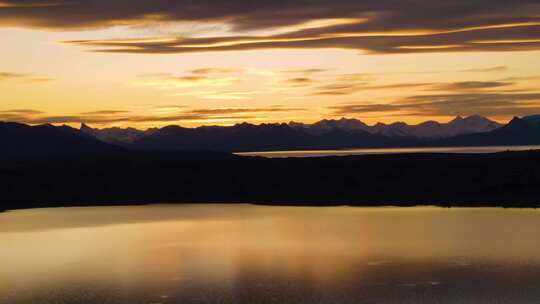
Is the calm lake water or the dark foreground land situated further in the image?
the dark foreground land

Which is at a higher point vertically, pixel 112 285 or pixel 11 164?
pixel 11 164

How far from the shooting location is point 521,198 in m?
98.2

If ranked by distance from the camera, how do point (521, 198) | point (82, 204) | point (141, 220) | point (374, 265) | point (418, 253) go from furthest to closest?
point (82, 204) < point (521, 198) < point (141, 220) < point (418, 253) < point (374, 265)

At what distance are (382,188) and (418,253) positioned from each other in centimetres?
5905

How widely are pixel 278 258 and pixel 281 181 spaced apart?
221 feet

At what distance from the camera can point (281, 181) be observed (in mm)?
122000

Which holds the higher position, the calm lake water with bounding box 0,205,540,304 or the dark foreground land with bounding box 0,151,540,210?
the dark foreground land with bounding box 0,151,540,210

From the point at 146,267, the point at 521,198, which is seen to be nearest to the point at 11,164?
the point at 521,198

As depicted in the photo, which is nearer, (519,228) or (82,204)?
(519,228)

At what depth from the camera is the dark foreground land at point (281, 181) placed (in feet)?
354

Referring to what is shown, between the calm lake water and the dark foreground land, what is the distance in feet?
69.5

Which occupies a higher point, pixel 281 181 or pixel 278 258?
pixel 281 181

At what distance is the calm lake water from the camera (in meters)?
42.2

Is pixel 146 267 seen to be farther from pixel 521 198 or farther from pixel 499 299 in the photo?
pixel 521 198
